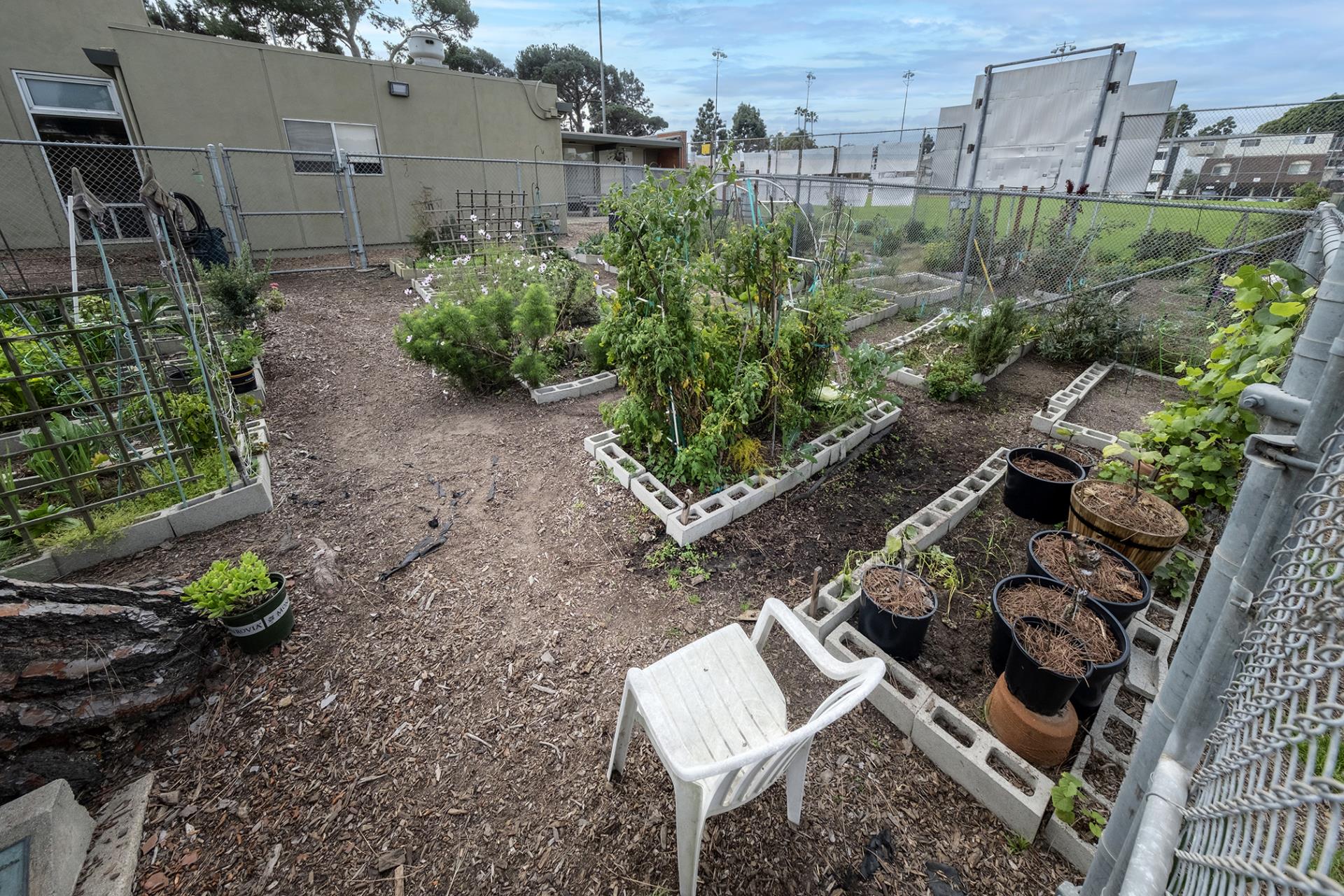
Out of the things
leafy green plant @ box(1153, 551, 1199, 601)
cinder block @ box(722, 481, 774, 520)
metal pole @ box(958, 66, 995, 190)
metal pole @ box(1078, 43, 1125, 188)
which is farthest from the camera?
metal pole @ box(958, 66, 995, 190)

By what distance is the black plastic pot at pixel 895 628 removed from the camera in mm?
2336

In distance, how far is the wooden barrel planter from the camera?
271 cm

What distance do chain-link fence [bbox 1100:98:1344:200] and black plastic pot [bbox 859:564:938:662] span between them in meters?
9.44

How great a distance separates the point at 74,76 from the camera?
8.72m

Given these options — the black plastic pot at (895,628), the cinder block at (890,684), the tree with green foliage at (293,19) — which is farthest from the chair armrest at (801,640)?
the tree with green foliage at (293,19)

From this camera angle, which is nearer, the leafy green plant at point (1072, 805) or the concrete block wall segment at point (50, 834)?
the concrete block wall segment at point (50, 834)

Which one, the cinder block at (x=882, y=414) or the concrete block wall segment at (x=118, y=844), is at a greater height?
the cinder block at (x=882, y=414)

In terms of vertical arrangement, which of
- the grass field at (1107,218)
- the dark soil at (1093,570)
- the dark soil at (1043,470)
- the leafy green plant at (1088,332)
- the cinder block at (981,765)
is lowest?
the cinder block at (981,765)

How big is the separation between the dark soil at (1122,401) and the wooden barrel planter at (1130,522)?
5.52ft

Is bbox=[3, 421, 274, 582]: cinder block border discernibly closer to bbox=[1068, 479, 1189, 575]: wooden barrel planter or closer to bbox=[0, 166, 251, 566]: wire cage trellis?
bbox=[0, 166, 251, 566]: wire cage trellis

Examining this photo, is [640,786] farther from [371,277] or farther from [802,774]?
[371,277]

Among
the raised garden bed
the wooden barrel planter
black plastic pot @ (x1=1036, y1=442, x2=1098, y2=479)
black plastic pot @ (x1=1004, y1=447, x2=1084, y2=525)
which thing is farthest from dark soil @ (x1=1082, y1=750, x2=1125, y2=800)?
black plastic pot @ (x1=1036, y1=442, x2=1098, y2=479)

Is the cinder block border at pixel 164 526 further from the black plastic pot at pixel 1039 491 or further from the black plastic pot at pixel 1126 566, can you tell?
the black plastic pot at pixel 1039 491

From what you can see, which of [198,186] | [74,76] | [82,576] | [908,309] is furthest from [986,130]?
[74,76]
